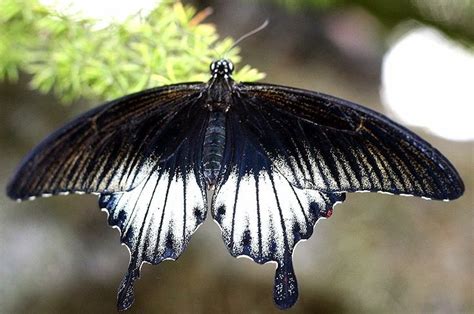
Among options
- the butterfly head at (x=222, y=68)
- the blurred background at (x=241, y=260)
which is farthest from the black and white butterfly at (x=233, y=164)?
the blurred background at (x=241, y=260)

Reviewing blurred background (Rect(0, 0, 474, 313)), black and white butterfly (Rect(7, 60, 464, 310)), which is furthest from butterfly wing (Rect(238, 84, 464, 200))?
blurred background (Rect(0, 0, 474, 313))

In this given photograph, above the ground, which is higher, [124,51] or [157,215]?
[124,51]

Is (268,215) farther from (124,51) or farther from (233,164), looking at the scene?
(124,51)

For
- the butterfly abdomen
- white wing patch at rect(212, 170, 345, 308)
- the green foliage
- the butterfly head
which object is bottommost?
white wing patch at rect(212, 170, 345, 308)

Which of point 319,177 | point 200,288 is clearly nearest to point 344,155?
point 319,177

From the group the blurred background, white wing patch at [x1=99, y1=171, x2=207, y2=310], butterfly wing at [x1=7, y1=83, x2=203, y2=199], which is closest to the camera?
butterfly wing at [x1=7, y1=83, x2=203, y2=199]

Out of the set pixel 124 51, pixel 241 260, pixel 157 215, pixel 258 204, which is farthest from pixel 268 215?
pixel 241 260

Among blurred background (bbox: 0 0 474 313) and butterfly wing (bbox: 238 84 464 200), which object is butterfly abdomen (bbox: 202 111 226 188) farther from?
blurred background (bbox: 0 0 474 313)
